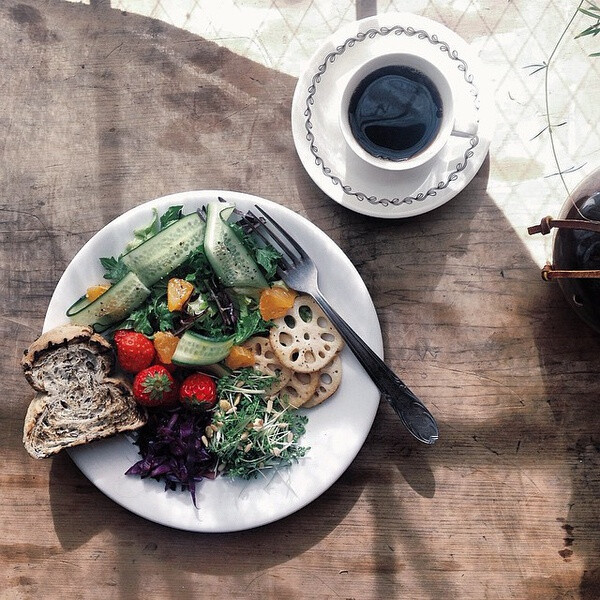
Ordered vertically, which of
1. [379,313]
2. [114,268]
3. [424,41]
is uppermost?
[424,41]

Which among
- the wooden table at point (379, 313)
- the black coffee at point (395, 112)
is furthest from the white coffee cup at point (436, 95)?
the wooden table at point (379, 313)

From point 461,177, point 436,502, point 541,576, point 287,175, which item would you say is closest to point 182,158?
point 287,175

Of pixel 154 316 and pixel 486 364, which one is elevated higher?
pixel 486 364

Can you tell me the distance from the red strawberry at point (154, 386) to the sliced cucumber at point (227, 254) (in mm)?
269

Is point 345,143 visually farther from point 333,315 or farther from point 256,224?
point 333,315

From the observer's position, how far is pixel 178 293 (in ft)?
5.54

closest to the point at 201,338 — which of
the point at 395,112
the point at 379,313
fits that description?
the point at 379,313

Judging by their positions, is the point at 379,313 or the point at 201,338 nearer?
the point at 201,338

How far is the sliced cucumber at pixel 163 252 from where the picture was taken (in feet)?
5.56

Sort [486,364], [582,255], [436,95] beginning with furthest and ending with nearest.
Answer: [486,364], [436,95], [582,255]

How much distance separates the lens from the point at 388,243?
5.98 ft

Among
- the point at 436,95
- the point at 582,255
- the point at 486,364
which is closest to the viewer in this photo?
the point at 582,255

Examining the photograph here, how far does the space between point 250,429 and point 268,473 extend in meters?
0.13

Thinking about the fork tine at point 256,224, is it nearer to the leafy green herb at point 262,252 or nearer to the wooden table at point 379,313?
the leafy green herb at point 262,252
